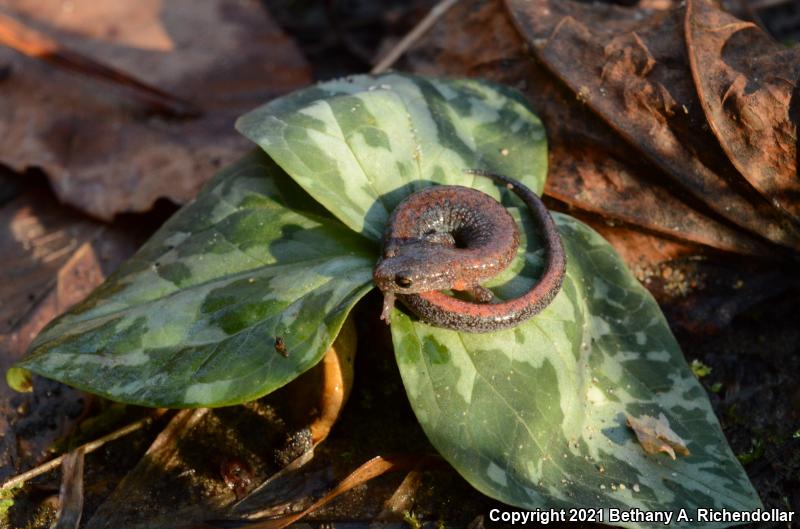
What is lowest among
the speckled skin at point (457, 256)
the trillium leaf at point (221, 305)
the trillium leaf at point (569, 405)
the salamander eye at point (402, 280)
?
the trillium leaf at point (569, 405)

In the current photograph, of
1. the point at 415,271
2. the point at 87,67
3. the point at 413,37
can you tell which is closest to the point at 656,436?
the point at 415,271

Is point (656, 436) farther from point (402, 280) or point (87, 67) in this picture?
point (87, 67)

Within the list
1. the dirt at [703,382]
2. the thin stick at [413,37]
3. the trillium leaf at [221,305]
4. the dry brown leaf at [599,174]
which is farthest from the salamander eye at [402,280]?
the thin stick at [413,37]

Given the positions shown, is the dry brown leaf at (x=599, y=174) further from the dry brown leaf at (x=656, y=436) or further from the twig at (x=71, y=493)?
the twig at (x=71, y=493)

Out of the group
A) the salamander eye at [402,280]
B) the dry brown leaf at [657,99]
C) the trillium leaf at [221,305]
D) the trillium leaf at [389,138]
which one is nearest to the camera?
the trillium leaf at [221,305]

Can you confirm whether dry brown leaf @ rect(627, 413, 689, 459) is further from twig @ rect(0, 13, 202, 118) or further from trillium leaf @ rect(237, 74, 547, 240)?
twig @ rect(0, 13, 202, 118)
